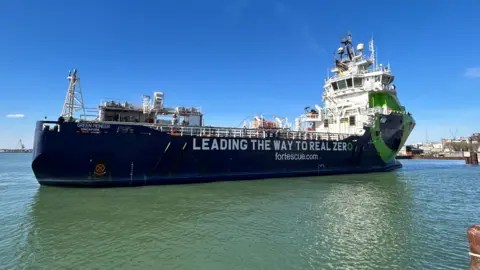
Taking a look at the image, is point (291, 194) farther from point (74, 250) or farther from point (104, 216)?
point (74, 250)

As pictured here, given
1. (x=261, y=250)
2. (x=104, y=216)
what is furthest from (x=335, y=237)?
(x=104, y=216)

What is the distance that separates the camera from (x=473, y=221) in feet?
27.9

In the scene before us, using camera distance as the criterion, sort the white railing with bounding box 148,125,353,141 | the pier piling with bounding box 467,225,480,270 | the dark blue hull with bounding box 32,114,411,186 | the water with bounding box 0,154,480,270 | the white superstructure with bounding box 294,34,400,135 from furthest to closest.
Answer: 1. the white superstructure with bounding box 294,34,400,135
2. the white railing with bounding box 148,125,353,141
3. the dark blue hull with bounding box 32,114,411,186
4. the water with bounding box 0,154,480,270
5. the pier piling with bounding box 467,225,480,270

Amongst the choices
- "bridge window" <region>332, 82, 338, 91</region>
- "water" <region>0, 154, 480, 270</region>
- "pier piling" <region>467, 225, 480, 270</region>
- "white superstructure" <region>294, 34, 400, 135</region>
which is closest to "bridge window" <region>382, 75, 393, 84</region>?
"white superstructure" <region>294, 34, 400, 135</region>

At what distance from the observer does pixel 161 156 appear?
50.6 ft

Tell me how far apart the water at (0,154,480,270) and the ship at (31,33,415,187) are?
2.13 metres

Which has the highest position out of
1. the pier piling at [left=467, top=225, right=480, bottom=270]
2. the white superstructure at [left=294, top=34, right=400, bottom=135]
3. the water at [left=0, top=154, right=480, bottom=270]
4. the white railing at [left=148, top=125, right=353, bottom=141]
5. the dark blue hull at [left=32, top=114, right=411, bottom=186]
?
the white superstructure at [left=294, top=34, right=400, bottom=135]

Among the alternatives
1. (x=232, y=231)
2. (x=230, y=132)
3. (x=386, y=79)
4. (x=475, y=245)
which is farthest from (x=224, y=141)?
(x=386, y=79)

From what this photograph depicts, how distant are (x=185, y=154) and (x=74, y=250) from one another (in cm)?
1013

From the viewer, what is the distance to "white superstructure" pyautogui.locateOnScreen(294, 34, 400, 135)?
24.1 meters

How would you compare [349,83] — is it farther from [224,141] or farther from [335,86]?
[224,141]

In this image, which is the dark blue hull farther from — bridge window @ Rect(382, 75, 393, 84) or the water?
bridge window @ Rect(382, 75, 393, 84)

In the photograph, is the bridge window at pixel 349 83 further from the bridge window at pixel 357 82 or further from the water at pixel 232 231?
the water at pixel 232 231

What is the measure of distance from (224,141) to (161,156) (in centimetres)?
392
